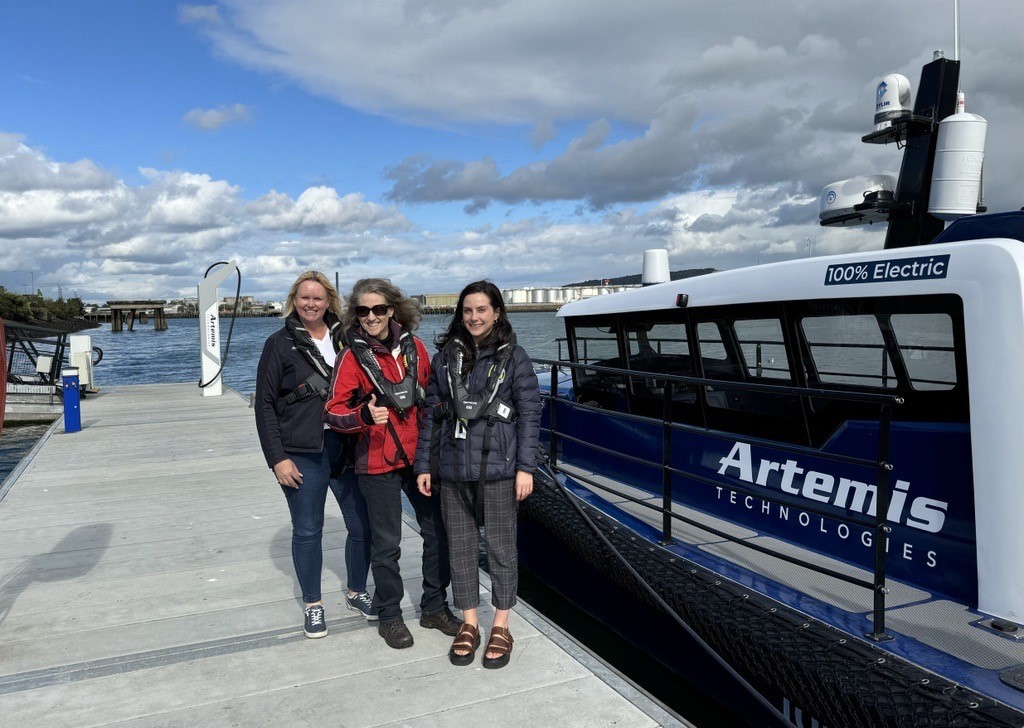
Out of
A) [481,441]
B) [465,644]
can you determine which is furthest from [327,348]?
[465,644]

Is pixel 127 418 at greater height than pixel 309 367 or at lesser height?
lesser

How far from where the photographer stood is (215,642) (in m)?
3.89

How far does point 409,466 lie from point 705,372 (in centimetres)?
245

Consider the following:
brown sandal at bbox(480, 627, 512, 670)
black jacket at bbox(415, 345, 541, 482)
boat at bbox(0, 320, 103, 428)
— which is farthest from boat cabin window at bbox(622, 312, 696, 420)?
boat at bbox(0, 320, 103, 428)

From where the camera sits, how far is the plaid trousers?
3490mm

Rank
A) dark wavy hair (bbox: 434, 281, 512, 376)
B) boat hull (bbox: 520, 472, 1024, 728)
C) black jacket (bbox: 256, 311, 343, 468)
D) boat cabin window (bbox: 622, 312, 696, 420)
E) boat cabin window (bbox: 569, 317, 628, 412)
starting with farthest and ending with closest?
1. boat cabin window (bbox: 569, 317, 628, 412)
2. boat cabin window (bbox: 622, 312, 696, 420)
3. black jacket (bbox: 256, 311, 343, 468)
4. dark wavy hair (bbox: 434, 281, 512, 376)
5. boat hull (bbox: 520, 472, 1024, 728)

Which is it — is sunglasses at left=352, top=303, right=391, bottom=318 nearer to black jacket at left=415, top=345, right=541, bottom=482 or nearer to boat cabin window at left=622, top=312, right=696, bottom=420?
black jacket at left=415, top=345, right=541, bottom=482

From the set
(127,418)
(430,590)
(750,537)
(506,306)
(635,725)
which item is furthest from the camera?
(127,418)

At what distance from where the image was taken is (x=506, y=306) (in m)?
3.61

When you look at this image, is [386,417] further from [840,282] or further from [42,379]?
[42,379]

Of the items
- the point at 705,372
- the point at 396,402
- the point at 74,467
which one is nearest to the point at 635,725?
the point at 396,402

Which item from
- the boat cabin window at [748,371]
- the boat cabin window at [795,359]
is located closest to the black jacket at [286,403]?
the boat cabin window at [795,359]

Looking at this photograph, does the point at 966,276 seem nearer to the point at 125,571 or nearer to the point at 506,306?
the point at 506,306

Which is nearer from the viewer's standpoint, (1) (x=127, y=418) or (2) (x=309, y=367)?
(2) (x=309, y=367)
